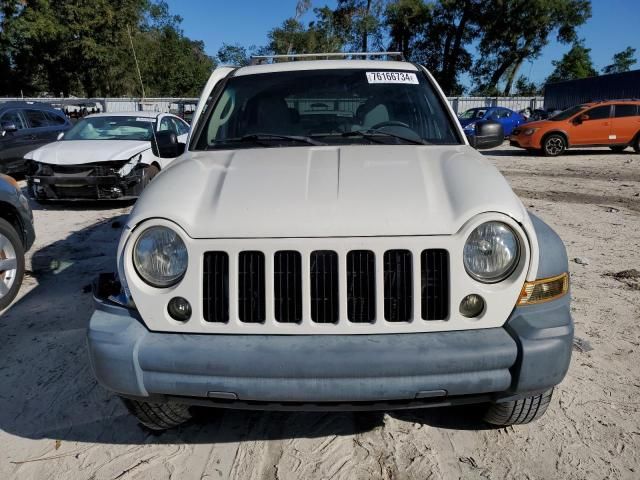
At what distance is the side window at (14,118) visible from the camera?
10719 millimetres

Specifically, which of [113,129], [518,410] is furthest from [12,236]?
[113,129]

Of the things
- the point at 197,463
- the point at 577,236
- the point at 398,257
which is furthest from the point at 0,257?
the point at 577,236

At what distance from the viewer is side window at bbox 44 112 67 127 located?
1223cm

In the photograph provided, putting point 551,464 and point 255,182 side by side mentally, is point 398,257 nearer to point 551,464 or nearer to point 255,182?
point 255,182

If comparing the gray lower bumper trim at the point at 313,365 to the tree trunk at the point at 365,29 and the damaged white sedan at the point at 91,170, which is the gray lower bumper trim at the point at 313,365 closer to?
the damaged white sedan at the point at 91,170

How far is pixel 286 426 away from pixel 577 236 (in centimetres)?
536

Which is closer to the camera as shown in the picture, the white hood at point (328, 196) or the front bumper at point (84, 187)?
the white hood at point (328, 196)

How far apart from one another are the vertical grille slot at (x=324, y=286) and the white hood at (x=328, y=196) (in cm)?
10

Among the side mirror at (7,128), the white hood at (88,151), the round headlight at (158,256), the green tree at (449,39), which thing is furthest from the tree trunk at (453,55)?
the round headlight at (158,256)

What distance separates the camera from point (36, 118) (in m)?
11.8

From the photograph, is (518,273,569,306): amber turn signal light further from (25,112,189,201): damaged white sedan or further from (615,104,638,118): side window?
(615,104,638,118): side window

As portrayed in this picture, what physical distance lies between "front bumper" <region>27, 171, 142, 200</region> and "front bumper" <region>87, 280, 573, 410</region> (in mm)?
6425

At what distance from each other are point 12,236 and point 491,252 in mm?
4126

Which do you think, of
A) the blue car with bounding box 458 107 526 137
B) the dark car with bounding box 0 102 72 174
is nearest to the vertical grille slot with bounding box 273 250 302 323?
the dark car with bounding box 0 102 72 174
